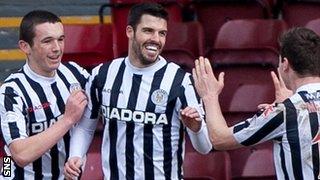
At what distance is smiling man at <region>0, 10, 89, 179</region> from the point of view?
588 cm

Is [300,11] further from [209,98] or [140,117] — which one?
→ [209,98]

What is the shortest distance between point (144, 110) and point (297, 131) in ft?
3.61

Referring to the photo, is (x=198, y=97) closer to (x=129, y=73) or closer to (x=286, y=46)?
(x=129, y=73)

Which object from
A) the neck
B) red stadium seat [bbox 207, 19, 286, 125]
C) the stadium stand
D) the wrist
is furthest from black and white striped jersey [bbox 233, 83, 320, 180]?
red stadium seat [bbox 207, 19, 286, 125]

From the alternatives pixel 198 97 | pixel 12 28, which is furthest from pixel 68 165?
pixel 12 28

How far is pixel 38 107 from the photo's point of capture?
606 cm

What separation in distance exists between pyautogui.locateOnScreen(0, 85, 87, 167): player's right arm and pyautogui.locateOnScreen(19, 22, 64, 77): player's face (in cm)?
21

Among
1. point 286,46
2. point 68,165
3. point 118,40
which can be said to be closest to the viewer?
point 286,46

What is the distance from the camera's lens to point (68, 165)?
19.0 ft

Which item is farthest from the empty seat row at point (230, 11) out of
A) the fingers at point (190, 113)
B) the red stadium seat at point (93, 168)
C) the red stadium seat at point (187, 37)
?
the fingers at point (190, 113)

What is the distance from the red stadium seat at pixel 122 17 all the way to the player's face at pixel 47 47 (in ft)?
6.70

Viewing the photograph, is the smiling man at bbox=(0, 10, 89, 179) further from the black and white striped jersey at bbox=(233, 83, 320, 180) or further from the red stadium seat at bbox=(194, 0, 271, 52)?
the red stadium seat at bbox=(194, 0, 271, 52)

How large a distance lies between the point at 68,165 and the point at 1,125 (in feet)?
1.56

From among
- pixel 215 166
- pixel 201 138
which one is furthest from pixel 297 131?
pixel 215 166
